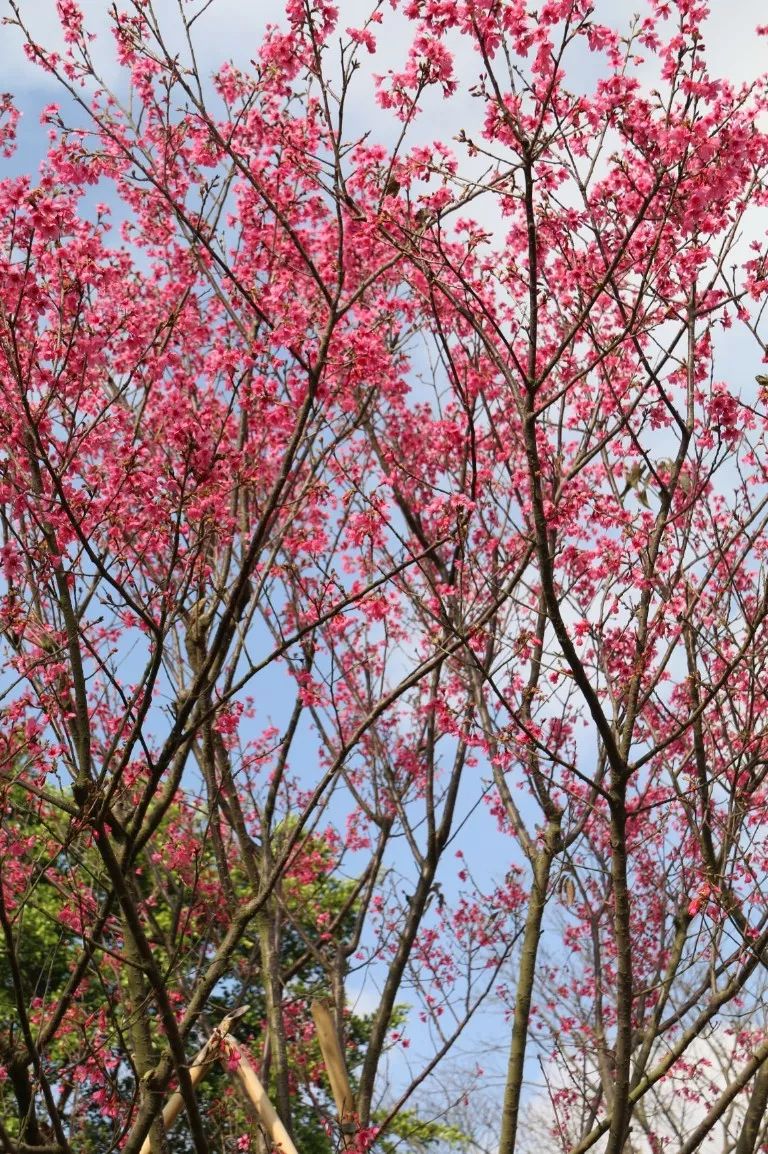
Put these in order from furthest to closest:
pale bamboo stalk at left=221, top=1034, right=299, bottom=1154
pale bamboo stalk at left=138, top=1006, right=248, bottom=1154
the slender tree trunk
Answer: the slender tree trunk, pale bamboo stalk at left=221, top=1034, right=299, bottom=1154, pale bamboo stalk at left=138, top=1006, right=248, bottom=1154

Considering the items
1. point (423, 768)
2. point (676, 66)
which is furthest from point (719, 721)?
point (676, 66)

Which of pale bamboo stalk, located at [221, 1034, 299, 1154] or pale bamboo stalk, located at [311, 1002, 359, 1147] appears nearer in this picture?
pale bamboo stalk, located at [221, 1034, 299, 1154]

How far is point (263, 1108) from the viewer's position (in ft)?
Result: 18.8

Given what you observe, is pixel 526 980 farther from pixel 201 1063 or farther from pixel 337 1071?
pixel 201 1063

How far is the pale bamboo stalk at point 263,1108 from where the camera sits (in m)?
5.54

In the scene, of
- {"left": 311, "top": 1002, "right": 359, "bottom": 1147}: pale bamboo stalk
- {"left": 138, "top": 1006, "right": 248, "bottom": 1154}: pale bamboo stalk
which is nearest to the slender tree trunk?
{"left": 311, "top": 1002, "right": 359, "bottom": 1147}: pale bamboo stalk

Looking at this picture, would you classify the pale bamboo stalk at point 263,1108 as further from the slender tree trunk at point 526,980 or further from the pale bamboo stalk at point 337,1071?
the pale bamboo stalk at point 337,1071

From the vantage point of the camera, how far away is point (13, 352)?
196 inches

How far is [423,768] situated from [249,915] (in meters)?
3.50

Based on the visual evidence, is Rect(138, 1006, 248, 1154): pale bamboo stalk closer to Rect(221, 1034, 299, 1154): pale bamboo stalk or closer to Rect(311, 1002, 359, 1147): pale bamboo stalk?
Rect(221, 1034, 299, 1154): pale bamboo stalk

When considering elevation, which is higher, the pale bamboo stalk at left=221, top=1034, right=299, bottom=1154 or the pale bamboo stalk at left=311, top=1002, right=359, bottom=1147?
the pale bamboo stalk at left=311, top=1002, right=359, bottom=1147

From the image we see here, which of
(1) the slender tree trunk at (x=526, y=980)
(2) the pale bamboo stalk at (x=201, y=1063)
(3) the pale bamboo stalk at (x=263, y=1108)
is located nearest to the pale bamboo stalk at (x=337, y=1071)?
(1) the slender tree trunk at (x=526, y=980)

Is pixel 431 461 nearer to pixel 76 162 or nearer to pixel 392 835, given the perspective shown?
pixel 392 835

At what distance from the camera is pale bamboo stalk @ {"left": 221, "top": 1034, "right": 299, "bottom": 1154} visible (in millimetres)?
5539
